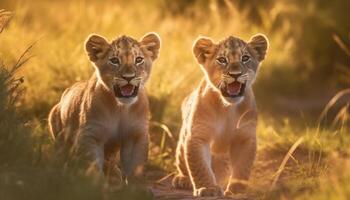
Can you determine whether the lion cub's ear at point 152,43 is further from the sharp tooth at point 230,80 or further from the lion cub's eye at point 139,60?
the sharp tooth at point 230,80

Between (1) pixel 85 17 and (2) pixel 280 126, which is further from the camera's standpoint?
(1) pixel 85 17

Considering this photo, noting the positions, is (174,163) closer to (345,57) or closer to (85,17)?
(85,17)

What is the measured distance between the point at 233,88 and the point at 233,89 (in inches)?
0.7

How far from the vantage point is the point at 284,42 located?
15.4m

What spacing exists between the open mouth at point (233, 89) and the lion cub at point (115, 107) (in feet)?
1.89

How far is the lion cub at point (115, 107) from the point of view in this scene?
8039mm

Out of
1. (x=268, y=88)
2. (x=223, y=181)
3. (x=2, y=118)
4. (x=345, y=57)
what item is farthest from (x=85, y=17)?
(x=2, y=118)

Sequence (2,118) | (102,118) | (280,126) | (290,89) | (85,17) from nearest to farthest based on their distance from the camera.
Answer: (2,118) < (102,118) < (280,126) < (85,17) < (290,89)

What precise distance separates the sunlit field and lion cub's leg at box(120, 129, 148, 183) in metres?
0.21

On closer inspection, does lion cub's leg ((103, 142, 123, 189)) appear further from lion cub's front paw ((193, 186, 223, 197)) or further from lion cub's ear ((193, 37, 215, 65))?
lion cub's ear ((193, 37, 215, 65))

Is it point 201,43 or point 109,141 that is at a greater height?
point 201,43

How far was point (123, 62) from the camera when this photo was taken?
320 inches

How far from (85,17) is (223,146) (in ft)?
17.4

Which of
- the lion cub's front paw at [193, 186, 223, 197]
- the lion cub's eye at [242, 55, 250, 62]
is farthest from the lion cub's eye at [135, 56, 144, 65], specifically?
the lion cub's front paw at [193, 186, 223, 197]
